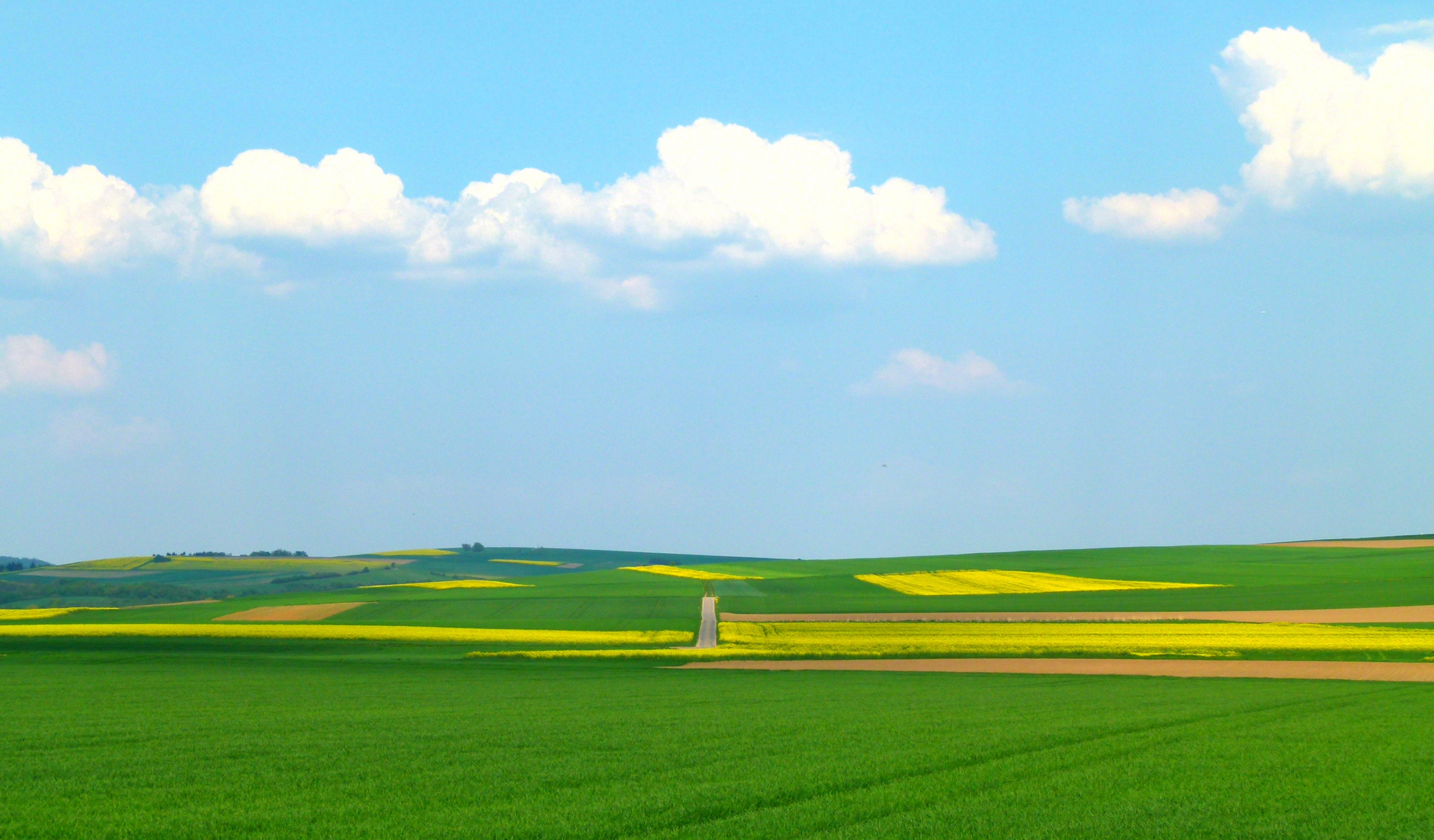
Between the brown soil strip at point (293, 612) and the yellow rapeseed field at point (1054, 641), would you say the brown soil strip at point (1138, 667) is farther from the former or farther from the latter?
the brown soil strip at point (293, 612)

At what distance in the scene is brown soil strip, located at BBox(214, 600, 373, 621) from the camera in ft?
199

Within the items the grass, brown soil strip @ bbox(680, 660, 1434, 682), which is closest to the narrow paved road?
brown soil strip @ bbox(680, 660, 1434, 682)

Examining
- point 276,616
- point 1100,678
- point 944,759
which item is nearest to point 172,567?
point 276,616

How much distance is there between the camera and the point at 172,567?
142 meters

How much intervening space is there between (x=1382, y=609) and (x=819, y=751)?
52523 mm

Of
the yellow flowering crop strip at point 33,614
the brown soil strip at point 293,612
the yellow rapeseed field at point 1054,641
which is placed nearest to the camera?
the yellow rapeseed field at point 1054,641

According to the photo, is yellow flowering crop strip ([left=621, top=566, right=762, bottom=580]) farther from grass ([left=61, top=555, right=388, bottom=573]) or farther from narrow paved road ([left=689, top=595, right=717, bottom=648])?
grass ([left=61, top=555, right=388, bottom=573])

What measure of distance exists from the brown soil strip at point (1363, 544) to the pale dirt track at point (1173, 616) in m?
65.9

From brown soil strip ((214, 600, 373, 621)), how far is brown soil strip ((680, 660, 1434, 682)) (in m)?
32.9

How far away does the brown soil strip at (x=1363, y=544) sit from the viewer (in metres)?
112

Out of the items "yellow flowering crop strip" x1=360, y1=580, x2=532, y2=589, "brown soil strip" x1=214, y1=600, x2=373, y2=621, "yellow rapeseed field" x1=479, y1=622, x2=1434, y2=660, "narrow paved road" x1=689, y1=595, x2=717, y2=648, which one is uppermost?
"yellow rapeseed field" x1=479, y1=622, x2=1434, y2=660

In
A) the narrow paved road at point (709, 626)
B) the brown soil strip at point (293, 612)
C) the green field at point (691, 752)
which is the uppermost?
the green field at point (691, 752)

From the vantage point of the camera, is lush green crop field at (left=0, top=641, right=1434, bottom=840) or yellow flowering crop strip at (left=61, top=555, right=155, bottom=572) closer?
lush green crop field at (left=0, top=641, right=1434, bottom=840)

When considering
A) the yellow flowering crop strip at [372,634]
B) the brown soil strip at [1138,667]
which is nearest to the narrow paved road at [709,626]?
the yellow flowering crop strip at [372,634]
